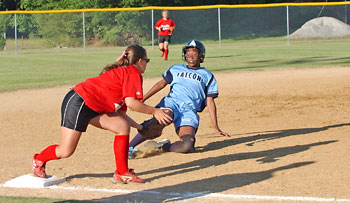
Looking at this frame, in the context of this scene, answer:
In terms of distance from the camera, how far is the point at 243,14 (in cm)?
2866

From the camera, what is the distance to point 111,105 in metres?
5.32

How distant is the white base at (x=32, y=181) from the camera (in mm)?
5508

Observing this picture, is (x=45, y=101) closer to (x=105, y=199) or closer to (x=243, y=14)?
(x=105, y=199)

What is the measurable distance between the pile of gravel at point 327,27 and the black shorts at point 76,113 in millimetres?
26098

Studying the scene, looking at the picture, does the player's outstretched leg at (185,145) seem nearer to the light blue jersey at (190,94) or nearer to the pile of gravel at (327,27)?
the light blue jersey at (190,94)

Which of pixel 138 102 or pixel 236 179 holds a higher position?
pixel 138 102

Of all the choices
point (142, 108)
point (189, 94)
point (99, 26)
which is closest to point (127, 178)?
point (142, 108)

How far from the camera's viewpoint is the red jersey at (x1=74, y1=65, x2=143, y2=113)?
5188 mm

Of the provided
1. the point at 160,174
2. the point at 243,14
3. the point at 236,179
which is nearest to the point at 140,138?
the point at 160,174

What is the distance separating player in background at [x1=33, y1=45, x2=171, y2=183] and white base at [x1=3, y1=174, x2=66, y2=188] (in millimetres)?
240

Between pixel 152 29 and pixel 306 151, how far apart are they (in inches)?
775

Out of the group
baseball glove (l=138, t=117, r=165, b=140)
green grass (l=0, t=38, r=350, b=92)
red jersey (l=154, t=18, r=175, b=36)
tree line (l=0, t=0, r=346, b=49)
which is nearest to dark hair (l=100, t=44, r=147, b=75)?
baseball glove (l=138, t=117, r=165, b=140)

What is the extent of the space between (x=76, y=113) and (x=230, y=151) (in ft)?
7.93

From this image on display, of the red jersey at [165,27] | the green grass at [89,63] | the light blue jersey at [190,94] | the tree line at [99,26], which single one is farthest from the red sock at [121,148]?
the tree line at [99,26]
